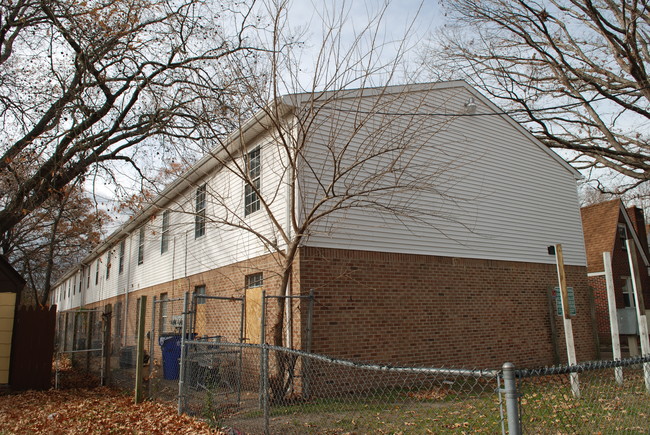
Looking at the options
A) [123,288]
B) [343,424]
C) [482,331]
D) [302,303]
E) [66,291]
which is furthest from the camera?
[66,291]

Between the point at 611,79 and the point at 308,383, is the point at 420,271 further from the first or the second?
the point at 611,79

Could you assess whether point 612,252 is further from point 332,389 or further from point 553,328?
point 332,389

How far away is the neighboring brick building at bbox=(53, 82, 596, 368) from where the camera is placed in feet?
34.4

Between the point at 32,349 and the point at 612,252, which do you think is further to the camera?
the point at 612,252

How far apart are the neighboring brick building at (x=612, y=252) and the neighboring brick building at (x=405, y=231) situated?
531 cm

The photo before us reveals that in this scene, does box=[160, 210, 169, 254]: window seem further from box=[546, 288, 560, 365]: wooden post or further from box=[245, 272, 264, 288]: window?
box=[546, 288, 560, 365]: wooden post

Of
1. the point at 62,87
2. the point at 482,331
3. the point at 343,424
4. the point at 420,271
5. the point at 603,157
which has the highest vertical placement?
the point at 62,87

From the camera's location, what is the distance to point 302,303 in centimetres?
1011

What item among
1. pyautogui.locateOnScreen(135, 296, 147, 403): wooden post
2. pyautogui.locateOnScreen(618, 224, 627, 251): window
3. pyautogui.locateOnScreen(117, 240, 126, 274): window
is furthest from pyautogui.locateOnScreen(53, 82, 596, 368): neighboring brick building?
pyautogui.locateOnScreen(117, 240, 126, 274): window

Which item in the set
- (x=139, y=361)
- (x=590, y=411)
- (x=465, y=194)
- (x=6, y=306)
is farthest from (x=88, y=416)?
(x=465, y=194)

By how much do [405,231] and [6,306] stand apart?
955cm

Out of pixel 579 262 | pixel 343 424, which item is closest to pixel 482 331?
pixel 579 262

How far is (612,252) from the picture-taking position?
21578mm

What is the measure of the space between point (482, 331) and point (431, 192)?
3.75 metres
